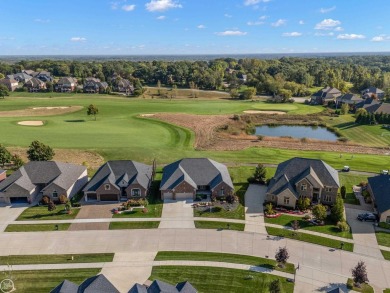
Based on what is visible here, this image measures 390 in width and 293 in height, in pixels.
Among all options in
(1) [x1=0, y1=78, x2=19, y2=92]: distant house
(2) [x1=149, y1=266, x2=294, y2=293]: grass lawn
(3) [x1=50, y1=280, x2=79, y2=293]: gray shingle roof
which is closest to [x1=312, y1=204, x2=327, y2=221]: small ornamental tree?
(2) [x1=149, y1=266, x2=294, y2=293]: grass lawn

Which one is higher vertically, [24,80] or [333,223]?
[24,80]

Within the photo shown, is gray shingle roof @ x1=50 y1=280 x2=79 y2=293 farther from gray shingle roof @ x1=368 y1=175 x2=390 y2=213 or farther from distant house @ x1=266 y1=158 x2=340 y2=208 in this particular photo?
gray shingle roof @ x1=368 y1=175 x2=390 y2=213

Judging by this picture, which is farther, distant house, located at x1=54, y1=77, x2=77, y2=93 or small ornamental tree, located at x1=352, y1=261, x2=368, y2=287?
distant house, located at x1=54, y1=77, x2=77, y2=93

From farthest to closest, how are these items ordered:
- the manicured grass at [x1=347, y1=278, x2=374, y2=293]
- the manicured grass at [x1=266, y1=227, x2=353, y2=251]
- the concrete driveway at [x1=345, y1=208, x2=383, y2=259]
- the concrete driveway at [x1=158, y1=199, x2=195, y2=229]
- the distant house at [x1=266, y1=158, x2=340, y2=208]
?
the distant house at [x1=266, y1=158, x2=340, y2=208] → the concrete driveway at [x1=158, y1=199, x2=195, y2=229] → the manicured grass at [x1=266, y1=227, x2=353, y2=251] → the concrete driveway at [x1=345, y1=208, x2=383, y2=259] → the manicured grass at [x1=347, y1=278, x2=374, y2=293]

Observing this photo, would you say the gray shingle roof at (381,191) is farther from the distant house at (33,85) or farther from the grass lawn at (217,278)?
the distant house at (33,85)

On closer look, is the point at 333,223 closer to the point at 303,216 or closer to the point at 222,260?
the point at 303,216

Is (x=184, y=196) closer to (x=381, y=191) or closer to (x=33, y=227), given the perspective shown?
(x=33, y=227)

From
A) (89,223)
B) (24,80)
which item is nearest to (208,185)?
(89,223)
